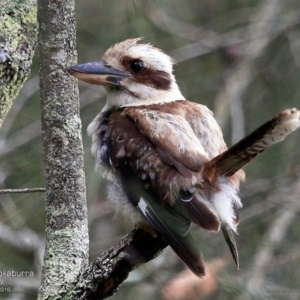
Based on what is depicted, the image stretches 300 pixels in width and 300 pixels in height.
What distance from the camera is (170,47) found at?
15.7 ft

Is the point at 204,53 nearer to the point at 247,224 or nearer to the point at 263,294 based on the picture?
the point at 247,224

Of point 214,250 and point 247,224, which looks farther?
point 247,224

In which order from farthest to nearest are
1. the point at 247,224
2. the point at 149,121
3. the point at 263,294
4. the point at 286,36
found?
the point at 286,36, the point at 247,224, the point at 263,294, the point at 149,121

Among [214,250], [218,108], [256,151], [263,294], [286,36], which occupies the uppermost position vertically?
[286,36]

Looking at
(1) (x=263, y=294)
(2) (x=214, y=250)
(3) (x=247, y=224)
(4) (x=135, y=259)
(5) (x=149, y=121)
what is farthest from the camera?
(3) (x=247, y=224)

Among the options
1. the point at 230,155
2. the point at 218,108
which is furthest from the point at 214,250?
the point at 230,155

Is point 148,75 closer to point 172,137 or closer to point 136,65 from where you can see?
point 136,65

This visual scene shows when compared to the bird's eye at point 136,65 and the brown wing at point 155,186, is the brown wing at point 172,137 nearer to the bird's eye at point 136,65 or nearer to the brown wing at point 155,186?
the brown wing at point 155,186

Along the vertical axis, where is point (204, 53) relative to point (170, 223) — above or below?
above

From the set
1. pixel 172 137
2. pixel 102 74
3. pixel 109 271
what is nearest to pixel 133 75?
pixel 102 74

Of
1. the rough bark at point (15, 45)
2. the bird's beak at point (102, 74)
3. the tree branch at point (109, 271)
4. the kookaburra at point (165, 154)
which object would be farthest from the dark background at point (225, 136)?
the rough bark at point (15, 45)

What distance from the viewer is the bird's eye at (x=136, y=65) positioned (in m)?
3.21

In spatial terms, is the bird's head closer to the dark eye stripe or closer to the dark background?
the dark eye stripe

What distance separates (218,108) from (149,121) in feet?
5.25
